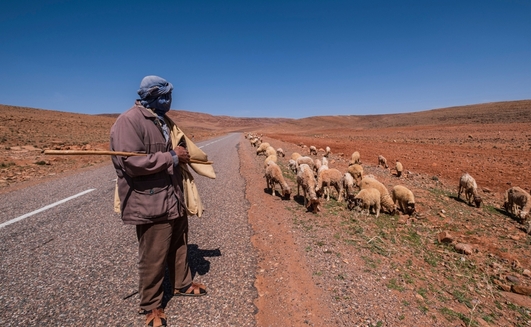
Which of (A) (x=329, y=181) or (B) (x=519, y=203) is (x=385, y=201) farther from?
(B) (x=519, y=203)

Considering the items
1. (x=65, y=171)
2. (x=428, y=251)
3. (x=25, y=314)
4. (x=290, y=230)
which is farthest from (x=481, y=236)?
(x=65, y=171)

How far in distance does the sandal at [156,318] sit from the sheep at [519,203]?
10.8 m

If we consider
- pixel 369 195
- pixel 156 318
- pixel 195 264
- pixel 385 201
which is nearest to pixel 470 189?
pixel 385 201

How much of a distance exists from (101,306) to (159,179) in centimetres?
188

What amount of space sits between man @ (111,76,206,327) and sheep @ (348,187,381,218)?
650cm

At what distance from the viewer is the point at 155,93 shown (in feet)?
9.46

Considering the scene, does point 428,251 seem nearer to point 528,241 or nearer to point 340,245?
point 340,245

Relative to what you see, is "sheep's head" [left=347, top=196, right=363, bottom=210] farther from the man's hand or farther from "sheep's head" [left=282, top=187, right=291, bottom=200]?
the man's hand

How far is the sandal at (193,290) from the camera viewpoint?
11.4ft

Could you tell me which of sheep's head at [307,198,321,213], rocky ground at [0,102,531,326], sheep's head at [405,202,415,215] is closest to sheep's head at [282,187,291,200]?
rocky ground at [0,102,531,326]

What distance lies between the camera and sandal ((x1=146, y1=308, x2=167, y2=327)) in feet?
9.51

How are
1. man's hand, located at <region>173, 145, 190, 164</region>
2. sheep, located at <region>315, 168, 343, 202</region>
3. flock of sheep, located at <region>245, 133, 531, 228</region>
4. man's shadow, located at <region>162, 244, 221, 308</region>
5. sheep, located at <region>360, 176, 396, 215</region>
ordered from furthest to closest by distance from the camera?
sheep, located at <region>315, 168, 343, 202</region> → sheep, located at <region>360, 176, 396, 215</region> → flock of sheep, located at <region>245, 133, 531, 228</region> → man's shadow, located at <region>162, 244, 221, 308</region> → man's hand, located at <region>173, 145, 190, 164</region>

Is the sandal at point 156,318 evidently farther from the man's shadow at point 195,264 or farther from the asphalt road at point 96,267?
the man's shadow at point 195,264

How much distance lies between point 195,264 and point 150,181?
6.86ft
